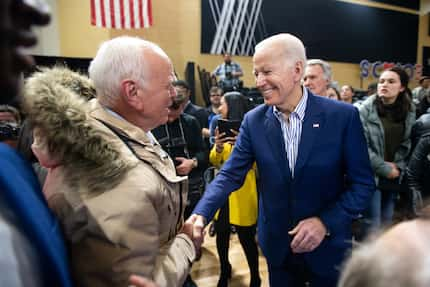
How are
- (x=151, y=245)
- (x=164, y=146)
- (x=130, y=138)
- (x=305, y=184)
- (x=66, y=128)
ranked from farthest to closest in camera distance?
(x=164, y=146) → (x=305, y=184) → (x=130, y=138) → (x=151, y=245) → (x=66, y=128)

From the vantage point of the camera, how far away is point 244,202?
2.59 meters

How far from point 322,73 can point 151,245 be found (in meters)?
2.24

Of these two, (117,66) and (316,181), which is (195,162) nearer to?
(316,181)

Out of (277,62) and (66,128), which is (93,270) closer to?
(66,128)

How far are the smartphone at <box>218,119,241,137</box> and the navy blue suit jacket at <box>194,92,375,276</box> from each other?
0.89 meters

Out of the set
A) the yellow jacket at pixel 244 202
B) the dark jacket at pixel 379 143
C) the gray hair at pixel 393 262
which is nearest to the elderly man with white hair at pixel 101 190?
the gray hair at pixel 393 262

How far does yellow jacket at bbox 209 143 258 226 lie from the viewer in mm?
2576

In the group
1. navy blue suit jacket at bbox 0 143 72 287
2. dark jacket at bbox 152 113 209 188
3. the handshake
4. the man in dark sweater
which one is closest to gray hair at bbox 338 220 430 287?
navy blue suit jacket at bbox 0 143 72 287

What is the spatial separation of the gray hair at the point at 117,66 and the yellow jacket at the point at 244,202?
5.46 ft

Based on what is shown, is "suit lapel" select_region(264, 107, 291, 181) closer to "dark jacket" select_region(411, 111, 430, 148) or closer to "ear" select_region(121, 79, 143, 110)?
"ear" select_region(121, 79, 143, 110)

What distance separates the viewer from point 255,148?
162 centimetres

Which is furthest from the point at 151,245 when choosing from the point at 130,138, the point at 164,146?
the point at 164,146

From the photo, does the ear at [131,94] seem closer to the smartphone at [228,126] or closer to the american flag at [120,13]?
the smartphone at [228,126]

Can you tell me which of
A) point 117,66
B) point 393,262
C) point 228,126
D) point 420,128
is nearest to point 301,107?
point 117,66
